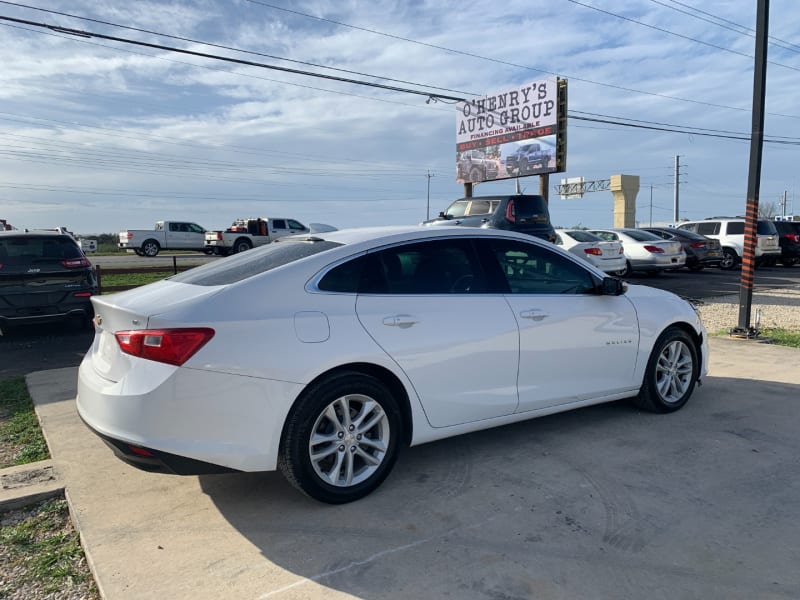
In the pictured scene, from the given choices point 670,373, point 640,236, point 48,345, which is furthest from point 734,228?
point 48,345

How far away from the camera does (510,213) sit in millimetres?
13711

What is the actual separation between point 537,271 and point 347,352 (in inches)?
69.2

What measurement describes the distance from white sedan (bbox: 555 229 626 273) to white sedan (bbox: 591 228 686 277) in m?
0.98

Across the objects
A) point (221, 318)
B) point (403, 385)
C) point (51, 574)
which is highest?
point (221, 318)

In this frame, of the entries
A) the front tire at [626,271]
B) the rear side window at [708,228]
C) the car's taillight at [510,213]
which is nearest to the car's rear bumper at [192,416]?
the car's taillight at [510,213]

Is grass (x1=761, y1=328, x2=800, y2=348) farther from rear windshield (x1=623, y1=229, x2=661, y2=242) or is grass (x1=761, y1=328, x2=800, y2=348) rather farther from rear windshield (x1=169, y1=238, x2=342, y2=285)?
rear windshield (x1=623, y1=229, x2=661, y2=242)

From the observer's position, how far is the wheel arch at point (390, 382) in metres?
3.41

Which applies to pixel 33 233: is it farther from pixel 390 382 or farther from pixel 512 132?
pixel 512 132

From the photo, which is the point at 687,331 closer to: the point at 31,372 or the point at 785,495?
the point at 785,495

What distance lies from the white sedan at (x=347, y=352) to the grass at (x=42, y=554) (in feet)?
1.85

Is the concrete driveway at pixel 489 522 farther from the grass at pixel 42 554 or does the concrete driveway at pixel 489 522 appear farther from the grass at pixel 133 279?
the grass at pixel 133 279

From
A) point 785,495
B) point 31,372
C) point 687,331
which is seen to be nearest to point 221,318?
point 785,495

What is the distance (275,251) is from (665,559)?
2.80m

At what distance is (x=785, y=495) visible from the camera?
3629 millimetres
